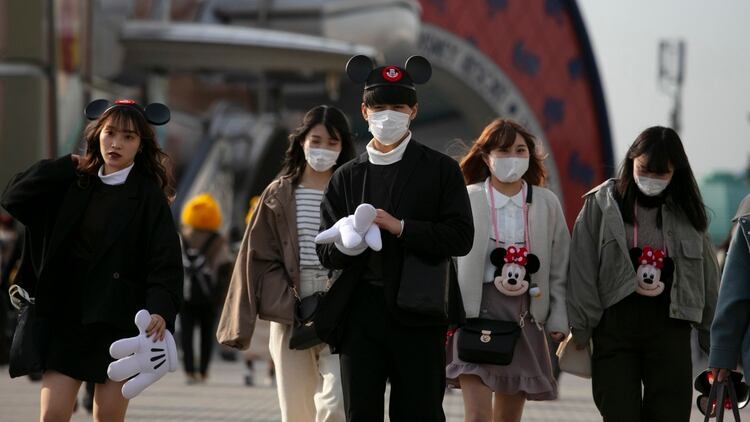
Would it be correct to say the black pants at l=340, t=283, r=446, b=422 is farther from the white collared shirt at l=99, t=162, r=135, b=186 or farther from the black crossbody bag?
the black crossbody bag

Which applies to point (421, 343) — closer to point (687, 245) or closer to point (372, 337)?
point (372, 337)

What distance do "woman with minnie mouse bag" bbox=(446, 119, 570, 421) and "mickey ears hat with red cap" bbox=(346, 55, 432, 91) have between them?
4.64 feet

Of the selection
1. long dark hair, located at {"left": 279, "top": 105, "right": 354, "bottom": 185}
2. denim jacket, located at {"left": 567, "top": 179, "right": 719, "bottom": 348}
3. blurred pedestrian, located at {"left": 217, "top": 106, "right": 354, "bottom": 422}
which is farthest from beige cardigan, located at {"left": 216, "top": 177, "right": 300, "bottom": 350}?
denim jacket, located at {"left": 567, "top": 179, "right": 719, "bottom": 348}

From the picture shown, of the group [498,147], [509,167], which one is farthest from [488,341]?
[498,147]

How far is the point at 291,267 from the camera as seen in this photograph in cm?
769

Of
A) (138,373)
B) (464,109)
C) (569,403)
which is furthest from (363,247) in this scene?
(464,109)

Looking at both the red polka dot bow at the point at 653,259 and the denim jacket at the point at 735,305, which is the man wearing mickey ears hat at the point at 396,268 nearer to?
the denim jacket at the point at 735,305

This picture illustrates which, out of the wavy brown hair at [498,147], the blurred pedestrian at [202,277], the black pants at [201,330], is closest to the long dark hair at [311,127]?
the wavy brown hair at [498,147]

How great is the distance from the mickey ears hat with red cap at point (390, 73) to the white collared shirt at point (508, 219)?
1471 mm

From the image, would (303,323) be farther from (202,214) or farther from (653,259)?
(202,214)

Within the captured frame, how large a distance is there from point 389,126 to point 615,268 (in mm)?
1750

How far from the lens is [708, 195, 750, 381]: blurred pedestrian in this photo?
19.8 feet

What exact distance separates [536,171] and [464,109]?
36770mm

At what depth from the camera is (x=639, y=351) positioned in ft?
23.8
